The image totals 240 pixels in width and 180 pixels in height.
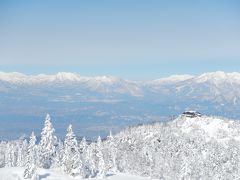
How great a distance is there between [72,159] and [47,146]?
46.4 feet

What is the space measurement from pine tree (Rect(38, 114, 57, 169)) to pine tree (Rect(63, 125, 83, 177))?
31.3 ft

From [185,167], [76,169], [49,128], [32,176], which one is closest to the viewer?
[32,176]

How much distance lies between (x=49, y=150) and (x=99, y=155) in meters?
15.7

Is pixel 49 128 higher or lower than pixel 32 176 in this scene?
higher

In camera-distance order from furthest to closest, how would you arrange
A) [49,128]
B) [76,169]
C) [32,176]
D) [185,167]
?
[185,167]
[49,128]
[76,169]
[32,176]

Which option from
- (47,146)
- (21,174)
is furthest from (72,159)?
(21,174)

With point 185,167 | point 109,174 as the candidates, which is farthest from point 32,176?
point 185,167

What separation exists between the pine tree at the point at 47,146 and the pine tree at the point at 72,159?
9542mm

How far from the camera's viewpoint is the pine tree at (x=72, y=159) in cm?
14093

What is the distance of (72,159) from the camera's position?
142875 millimetres

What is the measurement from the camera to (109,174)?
16062 cm

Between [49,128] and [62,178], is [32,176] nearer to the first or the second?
[62,178]

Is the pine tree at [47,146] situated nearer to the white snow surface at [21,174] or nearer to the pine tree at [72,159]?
the white snow surface at [21,174]

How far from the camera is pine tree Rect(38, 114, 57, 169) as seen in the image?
5979 inches
